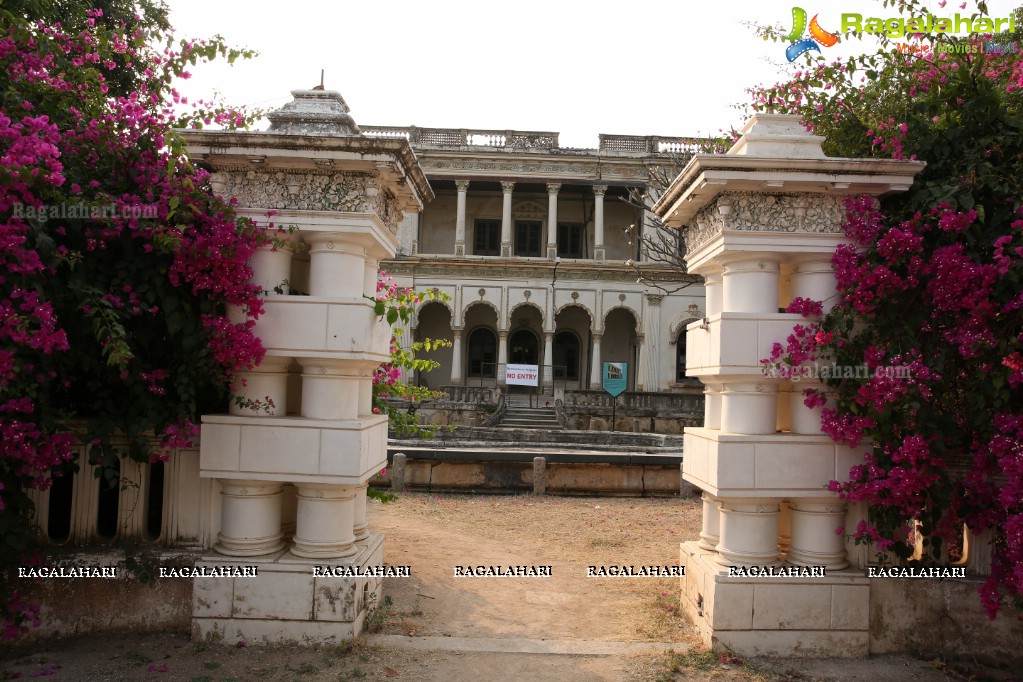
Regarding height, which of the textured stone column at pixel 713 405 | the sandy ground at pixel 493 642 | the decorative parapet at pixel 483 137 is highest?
the decorative parapet at pixel 483 137

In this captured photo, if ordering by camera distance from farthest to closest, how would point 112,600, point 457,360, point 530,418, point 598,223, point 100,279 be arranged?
point 598,223 < point 457,360 < point 530,418 < point 112,600 < point 100,279

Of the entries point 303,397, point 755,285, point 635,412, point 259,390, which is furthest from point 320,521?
point 635,412

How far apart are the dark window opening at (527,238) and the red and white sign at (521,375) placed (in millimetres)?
8899

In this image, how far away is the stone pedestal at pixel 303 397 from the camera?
5.05 meters

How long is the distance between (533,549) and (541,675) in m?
3.38

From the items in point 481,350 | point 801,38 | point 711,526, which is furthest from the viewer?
point 481,350

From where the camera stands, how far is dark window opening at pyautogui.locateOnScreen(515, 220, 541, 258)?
3203cm

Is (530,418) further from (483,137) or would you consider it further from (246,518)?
(246,518)

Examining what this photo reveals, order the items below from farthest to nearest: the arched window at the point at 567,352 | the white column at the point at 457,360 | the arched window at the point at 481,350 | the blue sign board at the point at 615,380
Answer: the arched window at the point at 567,352 < the arched window at the point at 481,350 < the white column at the point at 457,360 < the blue sign board at the point at 615,380

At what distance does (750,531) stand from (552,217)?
1011 inches

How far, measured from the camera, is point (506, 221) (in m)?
30.2

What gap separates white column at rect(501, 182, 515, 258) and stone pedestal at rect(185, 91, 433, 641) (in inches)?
981

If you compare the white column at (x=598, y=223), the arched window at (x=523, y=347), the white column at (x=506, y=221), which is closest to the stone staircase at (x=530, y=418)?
the arched window at (x=523, y=347)

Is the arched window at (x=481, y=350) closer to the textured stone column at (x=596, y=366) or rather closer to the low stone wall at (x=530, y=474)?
the textured stone column at (x=596, y=366)
